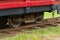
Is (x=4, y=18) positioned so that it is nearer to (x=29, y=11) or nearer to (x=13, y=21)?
(x=13, y=21)

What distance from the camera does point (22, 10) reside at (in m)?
11.3

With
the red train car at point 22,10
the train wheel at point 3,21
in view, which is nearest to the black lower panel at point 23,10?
the red train car at point 22,10

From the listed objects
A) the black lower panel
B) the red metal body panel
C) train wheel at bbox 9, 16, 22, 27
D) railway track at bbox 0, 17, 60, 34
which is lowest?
railway track at bbox 0, 17, 60, 34

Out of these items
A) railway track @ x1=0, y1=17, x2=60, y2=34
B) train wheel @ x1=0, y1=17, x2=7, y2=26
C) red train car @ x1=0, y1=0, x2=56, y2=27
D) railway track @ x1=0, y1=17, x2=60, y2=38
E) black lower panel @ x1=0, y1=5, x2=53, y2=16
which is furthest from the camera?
train wheel @ x1=0, y1=17, x2=7, y2=26

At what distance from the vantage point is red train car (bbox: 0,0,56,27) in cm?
1062

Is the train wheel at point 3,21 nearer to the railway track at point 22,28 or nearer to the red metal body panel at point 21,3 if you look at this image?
the railway track at point 22,28

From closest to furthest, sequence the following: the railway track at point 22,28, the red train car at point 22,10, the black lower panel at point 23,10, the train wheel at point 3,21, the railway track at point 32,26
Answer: the railway track at point 22,28 → the black lower panel at point 23,10 → the red train car at point 22,10 → the railway track at point 32,26 → the train wheel at point 3,21

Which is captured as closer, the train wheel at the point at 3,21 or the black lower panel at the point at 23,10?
the black lower panel at the point at 23,10

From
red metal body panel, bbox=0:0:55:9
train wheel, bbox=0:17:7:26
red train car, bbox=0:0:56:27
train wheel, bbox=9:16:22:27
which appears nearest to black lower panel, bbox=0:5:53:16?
red train car, bbox=0:0:56:27

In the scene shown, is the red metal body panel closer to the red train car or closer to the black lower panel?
the red train car

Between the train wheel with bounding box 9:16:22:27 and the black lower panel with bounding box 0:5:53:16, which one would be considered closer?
the black lower panel with bounding box 0:5:53:16

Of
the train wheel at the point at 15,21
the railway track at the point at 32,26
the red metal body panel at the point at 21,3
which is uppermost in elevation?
the red metal body panel at the point at 21,3

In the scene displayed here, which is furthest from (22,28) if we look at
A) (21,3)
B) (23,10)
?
(21,3)

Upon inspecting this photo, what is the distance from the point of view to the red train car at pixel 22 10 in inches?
418
